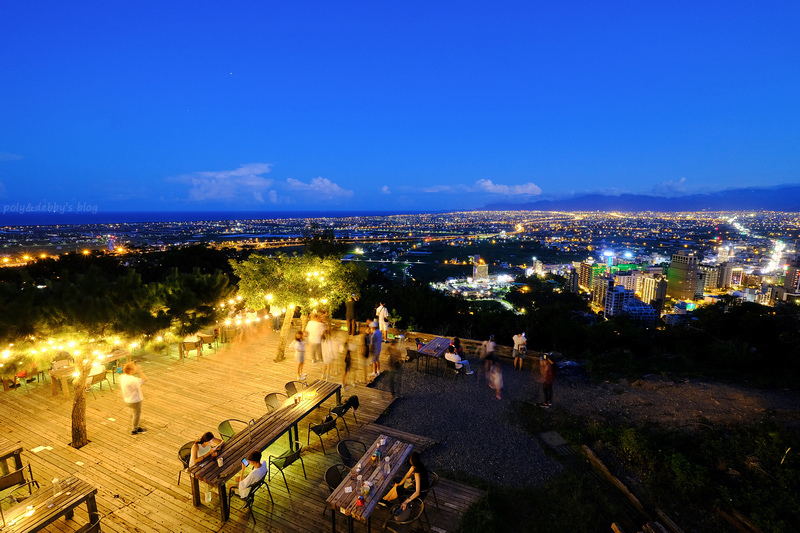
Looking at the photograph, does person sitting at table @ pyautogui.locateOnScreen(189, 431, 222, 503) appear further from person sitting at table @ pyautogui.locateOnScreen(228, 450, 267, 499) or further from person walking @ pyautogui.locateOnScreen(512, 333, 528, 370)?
person walking @ pyautogui.locateOnScreen(512, 333, 528, 370)

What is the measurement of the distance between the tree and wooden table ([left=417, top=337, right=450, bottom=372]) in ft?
8.39

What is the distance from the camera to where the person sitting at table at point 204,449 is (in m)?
4.70

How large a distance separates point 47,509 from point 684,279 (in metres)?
49.6

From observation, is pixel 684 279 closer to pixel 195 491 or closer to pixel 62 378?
pixel 195 491

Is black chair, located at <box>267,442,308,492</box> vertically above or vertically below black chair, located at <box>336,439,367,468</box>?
above

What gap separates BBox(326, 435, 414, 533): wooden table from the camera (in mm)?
4000

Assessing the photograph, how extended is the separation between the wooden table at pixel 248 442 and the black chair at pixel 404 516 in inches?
76.9

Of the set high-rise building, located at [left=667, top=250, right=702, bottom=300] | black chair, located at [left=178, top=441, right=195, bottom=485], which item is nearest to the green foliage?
black chair, located at [left=178, top=441, right=195, bottom=485]

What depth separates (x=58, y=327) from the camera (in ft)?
17.1

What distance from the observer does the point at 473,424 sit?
23.2 feet

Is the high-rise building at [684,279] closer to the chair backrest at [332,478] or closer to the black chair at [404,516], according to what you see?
the black chair at [404,516]

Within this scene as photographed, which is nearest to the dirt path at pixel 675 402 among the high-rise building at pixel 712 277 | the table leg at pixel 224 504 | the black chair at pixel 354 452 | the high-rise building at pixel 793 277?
the black chair at pixel 354 452

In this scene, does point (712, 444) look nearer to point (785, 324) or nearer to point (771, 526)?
point (771, 526)

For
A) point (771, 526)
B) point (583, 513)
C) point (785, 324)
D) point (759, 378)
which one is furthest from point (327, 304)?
point (785, 324)
